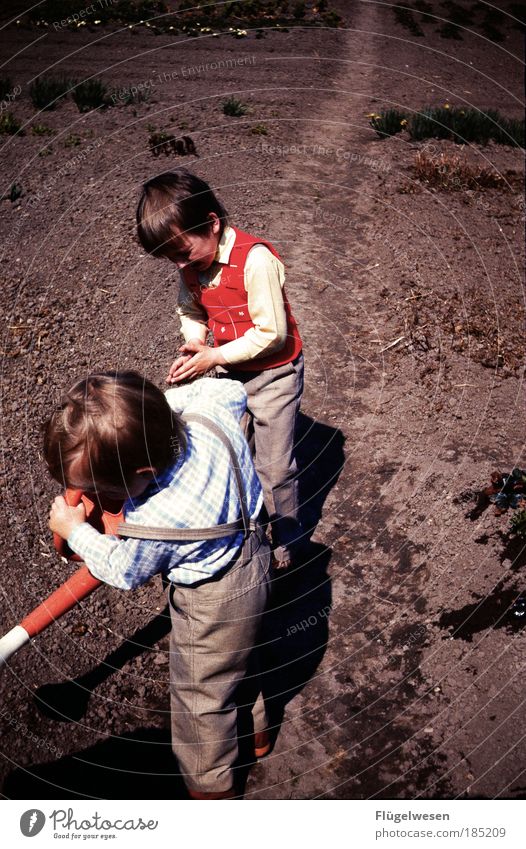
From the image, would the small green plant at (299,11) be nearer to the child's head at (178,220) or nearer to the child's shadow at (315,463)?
the child's shadow at (315,463)

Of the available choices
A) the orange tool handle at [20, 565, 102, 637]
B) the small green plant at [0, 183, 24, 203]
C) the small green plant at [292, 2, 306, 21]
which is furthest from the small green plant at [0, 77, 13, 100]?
the orange tool handle at [20, 565, 102, 637]

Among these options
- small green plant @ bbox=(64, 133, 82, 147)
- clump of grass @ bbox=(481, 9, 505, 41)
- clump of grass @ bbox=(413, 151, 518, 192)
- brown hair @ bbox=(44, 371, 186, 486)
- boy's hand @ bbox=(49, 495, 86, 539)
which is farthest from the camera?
clump of grass @ bbox=(481, 9, 505, 41)

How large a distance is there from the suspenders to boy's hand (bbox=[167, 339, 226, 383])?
2.30ft

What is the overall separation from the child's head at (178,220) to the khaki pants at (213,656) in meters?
1.13

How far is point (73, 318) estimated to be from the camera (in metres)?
5.28

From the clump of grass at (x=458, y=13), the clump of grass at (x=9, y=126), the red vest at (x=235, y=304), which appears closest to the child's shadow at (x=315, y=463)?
the red vest at (x=235, y=304)

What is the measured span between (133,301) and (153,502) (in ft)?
11.5

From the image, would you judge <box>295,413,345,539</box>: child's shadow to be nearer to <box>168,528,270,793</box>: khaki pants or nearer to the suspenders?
<box>168,528,270,793</box>: khaki pants

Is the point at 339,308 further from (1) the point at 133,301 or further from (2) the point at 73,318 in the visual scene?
(2) the point at 73,318

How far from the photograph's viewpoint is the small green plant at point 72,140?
7.28m

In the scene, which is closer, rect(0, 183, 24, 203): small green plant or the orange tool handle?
the orange tool handle

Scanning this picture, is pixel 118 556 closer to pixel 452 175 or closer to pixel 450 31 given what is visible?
pixel 452 175

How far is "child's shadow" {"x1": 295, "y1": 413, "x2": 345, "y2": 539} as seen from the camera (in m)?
4.25
